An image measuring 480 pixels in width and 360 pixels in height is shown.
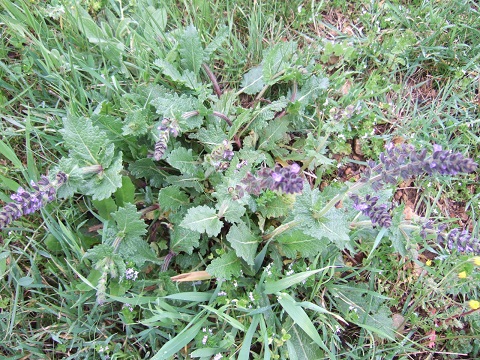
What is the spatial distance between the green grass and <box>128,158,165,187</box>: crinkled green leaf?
40 millimetres

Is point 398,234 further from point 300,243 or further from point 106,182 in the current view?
point 106,182

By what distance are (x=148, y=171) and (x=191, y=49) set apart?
988 millimetres

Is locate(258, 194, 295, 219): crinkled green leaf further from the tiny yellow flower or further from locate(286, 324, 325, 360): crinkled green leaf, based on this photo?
the tiny yellow flower

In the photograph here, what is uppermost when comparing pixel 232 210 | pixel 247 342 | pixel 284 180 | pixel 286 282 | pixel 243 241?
pixel 284 180

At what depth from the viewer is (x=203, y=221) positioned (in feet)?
8.68

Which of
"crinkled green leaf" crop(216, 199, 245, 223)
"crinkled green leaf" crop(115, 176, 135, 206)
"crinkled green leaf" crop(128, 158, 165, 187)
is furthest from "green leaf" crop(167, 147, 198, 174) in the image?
"crinkled green leaf" crop(216, 199, 245, 223)

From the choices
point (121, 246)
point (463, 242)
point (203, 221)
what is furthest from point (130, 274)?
point (463, 242)

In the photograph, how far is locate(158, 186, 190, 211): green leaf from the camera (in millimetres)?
2831

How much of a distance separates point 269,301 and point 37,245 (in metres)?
1.69

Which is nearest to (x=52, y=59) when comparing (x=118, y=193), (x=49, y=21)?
(x=49, y=21)

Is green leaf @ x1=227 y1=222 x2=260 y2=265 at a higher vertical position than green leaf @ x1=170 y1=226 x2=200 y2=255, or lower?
lower

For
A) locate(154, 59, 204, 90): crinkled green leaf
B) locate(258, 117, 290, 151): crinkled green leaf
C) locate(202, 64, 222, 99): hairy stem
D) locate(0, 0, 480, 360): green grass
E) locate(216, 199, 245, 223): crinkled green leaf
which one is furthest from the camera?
locate(202, 64, 222, 99): hairy stem

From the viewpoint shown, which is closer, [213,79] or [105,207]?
[105,207]

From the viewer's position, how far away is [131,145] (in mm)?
2992
